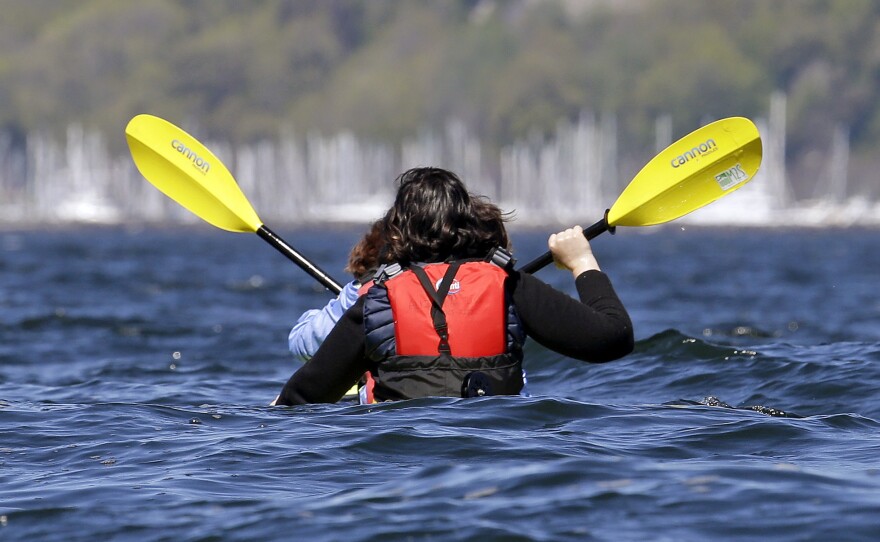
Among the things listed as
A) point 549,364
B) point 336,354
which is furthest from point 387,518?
point 549,364

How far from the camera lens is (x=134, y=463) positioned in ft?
21.2

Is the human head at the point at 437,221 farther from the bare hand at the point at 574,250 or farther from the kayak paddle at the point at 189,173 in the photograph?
the kayak paddle at the point at 189,173

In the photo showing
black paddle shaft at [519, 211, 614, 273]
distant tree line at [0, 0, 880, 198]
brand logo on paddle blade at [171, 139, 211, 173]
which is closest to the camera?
black paddle shaft at [519, 211, 614, 273]

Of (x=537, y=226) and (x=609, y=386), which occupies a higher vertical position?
(x=537, y=226)

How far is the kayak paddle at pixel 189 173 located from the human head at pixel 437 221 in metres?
2.51

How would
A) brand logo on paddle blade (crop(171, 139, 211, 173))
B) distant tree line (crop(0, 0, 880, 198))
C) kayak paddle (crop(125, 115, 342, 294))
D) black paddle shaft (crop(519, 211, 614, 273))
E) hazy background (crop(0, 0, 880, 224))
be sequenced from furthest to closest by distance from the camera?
distant tree line (crop(0, 0, 880, 198)) < hazy background (crop(0, 0, 880, 224)) < brand logo on paddle blade (crop(171, 139, 211, 173)) < kayak paddle (crop(125, 115, 342, 294)) < black paddle shaft (crop(519, 211, 614, 273))

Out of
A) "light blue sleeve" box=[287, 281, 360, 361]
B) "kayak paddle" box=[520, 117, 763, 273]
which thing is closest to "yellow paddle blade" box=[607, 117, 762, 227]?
"kayak paddle" box=[520, 117, 763, 273]

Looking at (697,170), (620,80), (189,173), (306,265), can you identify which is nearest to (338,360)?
(306,265)

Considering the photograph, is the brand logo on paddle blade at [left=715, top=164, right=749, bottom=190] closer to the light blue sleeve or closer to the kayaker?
the kayaker

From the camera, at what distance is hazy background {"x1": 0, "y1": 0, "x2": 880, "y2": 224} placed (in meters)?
134

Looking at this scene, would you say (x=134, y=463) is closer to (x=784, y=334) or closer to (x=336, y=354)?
(x=336, y=354)

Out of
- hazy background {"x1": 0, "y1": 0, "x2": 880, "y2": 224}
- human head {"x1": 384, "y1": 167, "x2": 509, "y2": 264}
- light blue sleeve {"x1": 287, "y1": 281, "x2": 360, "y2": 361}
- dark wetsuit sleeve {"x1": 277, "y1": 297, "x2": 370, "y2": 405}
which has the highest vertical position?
hazy background {"x1": 0, "y1": 0, "x2": 880, "y2": 224}

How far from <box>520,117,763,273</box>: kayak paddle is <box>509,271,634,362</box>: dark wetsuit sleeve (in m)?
1.63

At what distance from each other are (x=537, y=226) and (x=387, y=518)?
4713 inches
